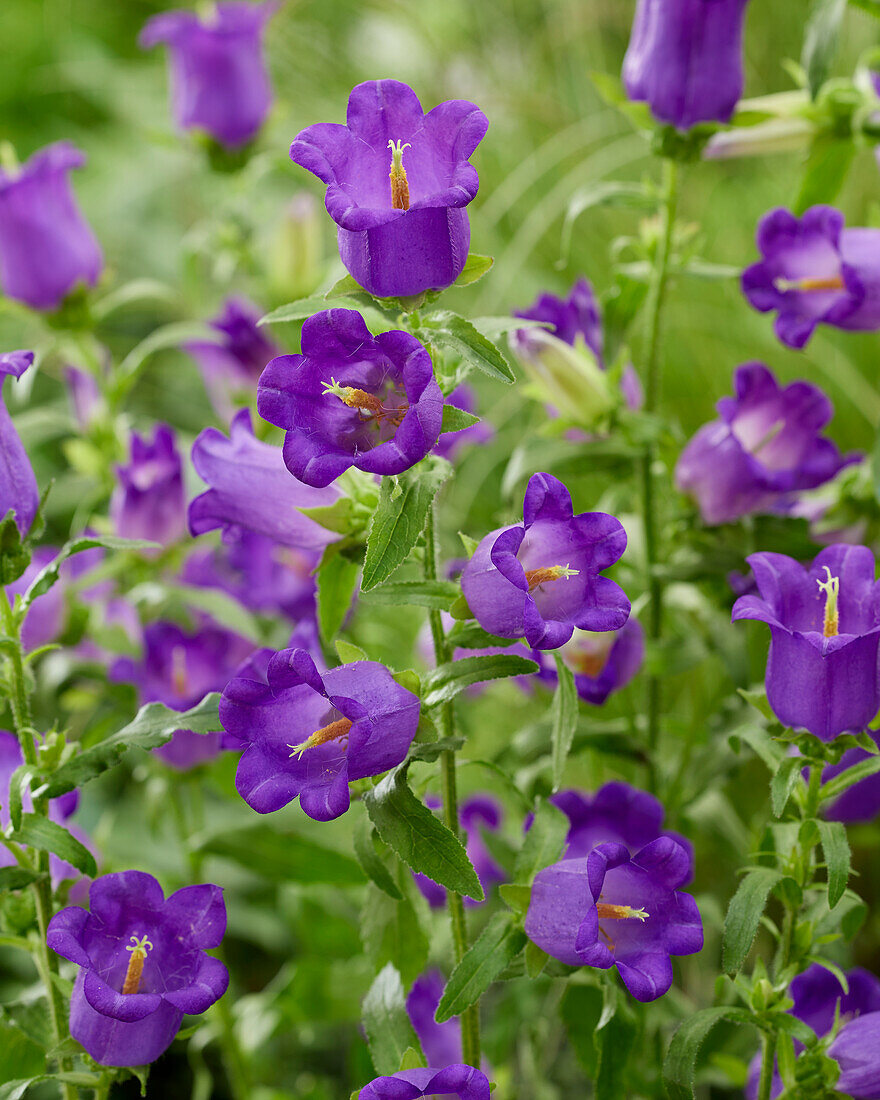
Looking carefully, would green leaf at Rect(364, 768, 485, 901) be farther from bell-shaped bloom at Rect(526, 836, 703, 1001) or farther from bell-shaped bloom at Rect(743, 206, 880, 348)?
bell-shaped bloom at Rect(743, 206, 880, 348)

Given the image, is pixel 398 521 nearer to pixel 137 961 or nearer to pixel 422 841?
pixel 422 841

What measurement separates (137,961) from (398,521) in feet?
0.99

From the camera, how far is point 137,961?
2.20ft

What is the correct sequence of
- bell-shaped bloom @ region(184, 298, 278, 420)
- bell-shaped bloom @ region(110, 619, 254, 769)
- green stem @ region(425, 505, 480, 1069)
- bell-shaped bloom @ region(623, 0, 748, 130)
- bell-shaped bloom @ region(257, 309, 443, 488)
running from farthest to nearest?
bell-shaped bloom @ region(184, 298, 278, 420)
bell-shaped bloom @ region(110, 619, 254, 769)
bell-shaped bloom @ region(623, 0, 748, 130)
green stem @ region(425, 505, 480, 1069)
bell-shaped bloom @ region(257, 309, 443, 488)

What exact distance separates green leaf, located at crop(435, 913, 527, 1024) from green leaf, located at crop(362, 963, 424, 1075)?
8cm

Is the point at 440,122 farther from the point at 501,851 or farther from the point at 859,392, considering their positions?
the point at 859,392

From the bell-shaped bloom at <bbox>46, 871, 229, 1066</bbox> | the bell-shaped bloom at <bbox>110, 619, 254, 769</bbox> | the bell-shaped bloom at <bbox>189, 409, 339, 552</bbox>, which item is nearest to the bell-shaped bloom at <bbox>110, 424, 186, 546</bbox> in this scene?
the bell-shaped bloom at <bbox>110, 619, 254, 769</bbox>

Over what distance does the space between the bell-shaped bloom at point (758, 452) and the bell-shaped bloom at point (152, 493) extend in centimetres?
46

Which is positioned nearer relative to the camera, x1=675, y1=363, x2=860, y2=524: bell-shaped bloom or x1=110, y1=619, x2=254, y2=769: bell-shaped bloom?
x1=675, y1=363, x2=860, y2=524: bell-shaped bloom

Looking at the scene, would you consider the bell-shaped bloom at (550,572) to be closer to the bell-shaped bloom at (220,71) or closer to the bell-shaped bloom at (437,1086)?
the bell-shaped bloom at (437,1086)

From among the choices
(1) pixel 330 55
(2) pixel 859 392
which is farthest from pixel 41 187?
(1) pixel 330 55

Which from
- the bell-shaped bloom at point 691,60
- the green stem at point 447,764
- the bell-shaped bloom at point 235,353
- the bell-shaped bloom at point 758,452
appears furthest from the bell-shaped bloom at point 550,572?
the bell-shaped bloom at point 235,353

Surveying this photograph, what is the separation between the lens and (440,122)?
63 cm

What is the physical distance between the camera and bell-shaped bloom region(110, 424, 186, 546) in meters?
1.07
